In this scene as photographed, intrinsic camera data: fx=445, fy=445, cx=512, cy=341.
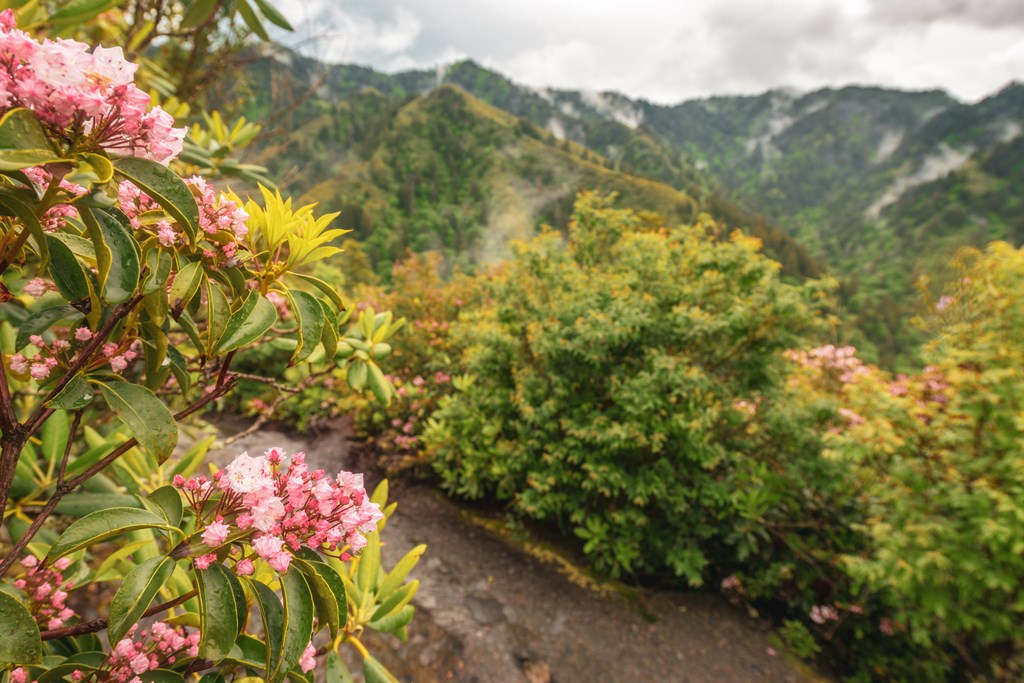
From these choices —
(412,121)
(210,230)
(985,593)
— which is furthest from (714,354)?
(412,121)

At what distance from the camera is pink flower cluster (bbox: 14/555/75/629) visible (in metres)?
0.92

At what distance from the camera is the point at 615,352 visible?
13.0 ft

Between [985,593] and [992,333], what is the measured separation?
1684 mm

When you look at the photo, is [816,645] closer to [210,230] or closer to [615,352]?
[615,352]

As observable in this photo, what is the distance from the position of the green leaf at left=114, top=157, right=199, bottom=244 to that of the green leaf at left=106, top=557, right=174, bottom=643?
20.0 inches

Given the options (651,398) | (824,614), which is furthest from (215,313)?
(824,614)

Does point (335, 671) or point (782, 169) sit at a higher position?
point (782, 169)

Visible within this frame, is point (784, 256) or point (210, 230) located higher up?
point (784, 256)

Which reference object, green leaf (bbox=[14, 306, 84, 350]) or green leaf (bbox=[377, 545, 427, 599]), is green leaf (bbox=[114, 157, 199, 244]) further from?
green leaf (bbox=[377, 545, 427, 599])

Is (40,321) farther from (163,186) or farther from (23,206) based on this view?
(163,186)

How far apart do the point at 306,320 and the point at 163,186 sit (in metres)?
0.31

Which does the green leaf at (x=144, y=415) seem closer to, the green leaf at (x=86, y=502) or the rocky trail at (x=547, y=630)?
the green leaf at (x=86, y=502)

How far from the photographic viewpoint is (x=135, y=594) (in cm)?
65

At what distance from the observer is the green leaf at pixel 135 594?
2.01ft
